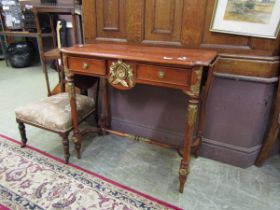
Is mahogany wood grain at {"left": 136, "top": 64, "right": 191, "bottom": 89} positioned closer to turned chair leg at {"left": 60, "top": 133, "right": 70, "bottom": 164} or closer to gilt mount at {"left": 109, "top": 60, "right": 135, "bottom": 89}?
gilt mount at {"left": 109, "top": 60, "right": 135, "bottom": 89}

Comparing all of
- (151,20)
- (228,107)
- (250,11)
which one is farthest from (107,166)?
(250,11)

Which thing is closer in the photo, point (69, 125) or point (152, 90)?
point (69, 125)

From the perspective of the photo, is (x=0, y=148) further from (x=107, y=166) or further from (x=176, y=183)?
→ (x=176, y=183)

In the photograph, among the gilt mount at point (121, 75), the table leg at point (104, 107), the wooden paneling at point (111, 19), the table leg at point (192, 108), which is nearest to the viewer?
the table leg at point (192, 108)

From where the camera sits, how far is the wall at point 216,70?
1.53 meters

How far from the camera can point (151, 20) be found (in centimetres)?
172

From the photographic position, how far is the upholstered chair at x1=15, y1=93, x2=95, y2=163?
66.2 inches

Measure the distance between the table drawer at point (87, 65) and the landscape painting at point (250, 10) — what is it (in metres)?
0.94

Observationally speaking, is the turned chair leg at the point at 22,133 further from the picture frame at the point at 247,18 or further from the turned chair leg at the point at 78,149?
the picture frame at the point at 247,18

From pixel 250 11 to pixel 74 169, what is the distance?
1.74m

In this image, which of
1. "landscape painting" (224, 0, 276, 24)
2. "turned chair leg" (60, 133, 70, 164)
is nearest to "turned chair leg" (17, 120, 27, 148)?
"turned chair leg" (60, 133, 70, 164)

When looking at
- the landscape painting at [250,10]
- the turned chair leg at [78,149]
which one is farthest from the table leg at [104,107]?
the landscape painting at [250,10]

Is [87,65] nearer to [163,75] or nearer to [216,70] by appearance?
[163,75]

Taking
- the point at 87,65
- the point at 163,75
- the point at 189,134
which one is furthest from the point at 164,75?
the point at 87,65
